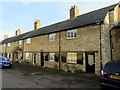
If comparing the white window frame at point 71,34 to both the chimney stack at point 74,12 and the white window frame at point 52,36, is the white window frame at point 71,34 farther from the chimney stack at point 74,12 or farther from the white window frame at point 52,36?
the chimney stack at point 74,12

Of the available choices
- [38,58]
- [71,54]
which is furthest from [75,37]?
[38,58]

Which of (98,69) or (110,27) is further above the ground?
(110,27)

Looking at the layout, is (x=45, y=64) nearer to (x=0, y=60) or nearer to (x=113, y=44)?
(x=0, y=60)

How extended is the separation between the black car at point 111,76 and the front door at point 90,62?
352 inches

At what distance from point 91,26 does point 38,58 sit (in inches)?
507

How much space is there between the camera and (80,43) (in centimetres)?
2066

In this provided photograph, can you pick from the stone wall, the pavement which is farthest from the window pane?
the pavement

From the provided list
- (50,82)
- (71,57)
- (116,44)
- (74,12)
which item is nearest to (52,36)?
(74,12)

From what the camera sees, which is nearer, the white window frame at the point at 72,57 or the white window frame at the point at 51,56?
the white window frame at the point at 72,57

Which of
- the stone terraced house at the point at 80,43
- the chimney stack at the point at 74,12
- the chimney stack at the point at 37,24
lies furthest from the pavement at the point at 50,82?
the chimney stack at the point at 37,24

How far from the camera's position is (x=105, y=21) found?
59.7 ft

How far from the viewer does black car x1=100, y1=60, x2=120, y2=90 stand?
9.66 m

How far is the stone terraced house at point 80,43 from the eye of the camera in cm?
1811

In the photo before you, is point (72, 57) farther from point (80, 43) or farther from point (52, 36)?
point (52, 36)
